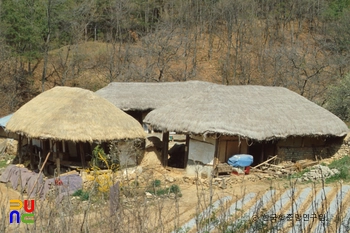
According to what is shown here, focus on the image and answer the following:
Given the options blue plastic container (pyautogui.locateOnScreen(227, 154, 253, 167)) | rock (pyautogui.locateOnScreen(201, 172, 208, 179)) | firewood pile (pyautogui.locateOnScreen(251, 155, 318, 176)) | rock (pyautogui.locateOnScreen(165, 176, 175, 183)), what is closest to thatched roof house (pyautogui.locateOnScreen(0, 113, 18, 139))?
rock (pyautogui.locateOnScreen(165, 176, 175, 183))

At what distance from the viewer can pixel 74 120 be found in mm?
11750

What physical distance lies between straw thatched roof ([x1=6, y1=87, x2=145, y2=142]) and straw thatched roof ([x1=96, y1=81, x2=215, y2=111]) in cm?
357

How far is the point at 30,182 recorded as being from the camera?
10578 mm

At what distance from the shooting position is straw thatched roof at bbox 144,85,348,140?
37.5 ft

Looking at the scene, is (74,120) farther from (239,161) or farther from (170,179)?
(239,161)

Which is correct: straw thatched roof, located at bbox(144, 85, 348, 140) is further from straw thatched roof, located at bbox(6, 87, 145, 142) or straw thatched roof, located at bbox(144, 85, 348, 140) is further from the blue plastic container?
straw thatched roof, located at bbox(6, 87, 145, 142)

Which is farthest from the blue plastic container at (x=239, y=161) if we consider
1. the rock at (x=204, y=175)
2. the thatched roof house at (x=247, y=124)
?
the rock at (x=204, y=175)

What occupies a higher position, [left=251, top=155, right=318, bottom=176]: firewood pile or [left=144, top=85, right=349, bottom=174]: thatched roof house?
[left=144, top=85, right=349, bottom=174]: thatched roof house

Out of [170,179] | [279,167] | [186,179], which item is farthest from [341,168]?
[170,179]

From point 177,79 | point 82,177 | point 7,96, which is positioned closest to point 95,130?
point 82,177

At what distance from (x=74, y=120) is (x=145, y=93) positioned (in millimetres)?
5784

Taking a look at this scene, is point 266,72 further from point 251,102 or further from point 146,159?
point 146,159

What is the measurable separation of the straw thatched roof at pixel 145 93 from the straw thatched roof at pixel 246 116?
3.45 metres

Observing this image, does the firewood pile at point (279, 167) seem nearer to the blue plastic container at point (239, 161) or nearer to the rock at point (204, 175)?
the blue plastic container at point (239, 161)
